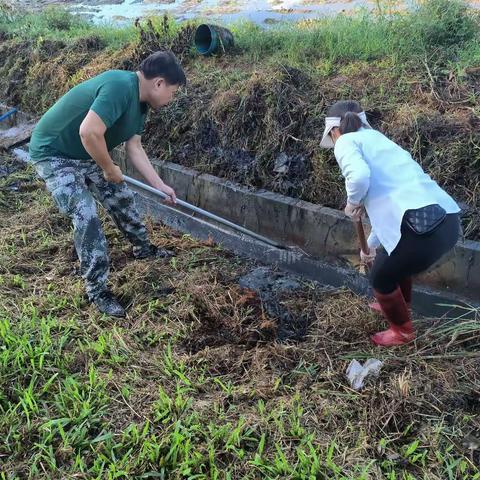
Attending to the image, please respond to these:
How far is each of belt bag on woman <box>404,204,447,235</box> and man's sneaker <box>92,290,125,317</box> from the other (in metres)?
1.94

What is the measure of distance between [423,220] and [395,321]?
698mm

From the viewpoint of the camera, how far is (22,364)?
9.80 ft

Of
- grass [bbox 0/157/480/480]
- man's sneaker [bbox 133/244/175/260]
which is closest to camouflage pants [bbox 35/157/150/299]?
grass [bbox 0/157/480/480]

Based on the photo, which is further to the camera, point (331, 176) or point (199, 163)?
point (199, 163)

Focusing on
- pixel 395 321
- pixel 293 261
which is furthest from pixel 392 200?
pixel 293 261

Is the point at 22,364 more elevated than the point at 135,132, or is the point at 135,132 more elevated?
the point at 135,132

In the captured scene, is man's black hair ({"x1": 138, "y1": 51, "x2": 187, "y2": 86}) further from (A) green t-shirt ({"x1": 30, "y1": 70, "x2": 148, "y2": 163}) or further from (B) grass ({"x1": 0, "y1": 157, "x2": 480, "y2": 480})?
(B) grass ({"x1": 0, "y1": 157, "x2": 480, "y2": 480})

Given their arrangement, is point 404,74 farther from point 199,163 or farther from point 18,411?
point 18,411

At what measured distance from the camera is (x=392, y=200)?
281 centimetres

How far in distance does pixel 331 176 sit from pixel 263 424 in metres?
2.41

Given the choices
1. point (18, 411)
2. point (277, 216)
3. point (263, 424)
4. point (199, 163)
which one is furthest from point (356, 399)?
point (199, 163)

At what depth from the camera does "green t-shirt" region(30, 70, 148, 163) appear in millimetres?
3420

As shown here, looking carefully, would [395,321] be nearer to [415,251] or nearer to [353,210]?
[415,251]

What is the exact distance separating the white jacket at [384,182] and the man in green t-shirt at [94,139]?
1.33m
